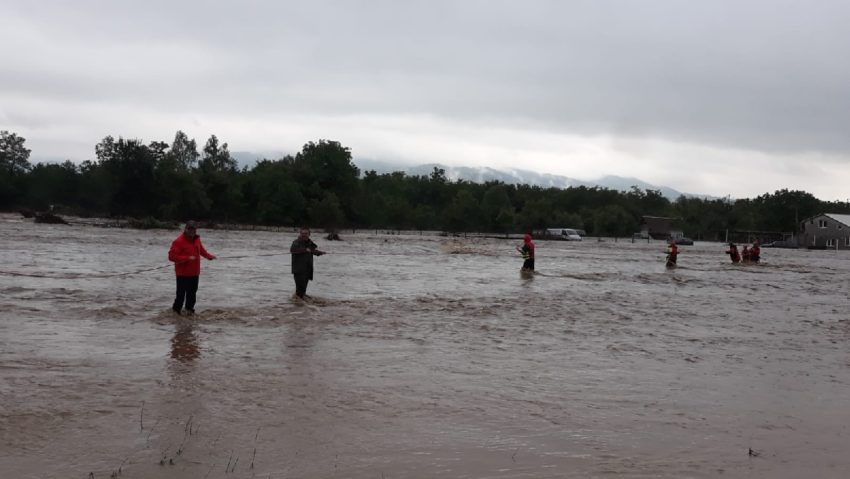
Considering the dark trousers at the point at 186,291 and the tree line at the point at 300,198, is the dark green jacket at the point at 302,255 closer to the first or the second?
the dark trousers at the point at 186,291

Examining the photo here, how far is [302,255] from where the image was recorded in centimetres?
1631

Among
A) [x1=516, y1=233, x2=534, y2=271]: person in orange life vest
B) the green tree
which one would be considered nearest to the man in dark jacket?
[x1=516, y1=233, x2=534, y2=271]: person in orange life vest

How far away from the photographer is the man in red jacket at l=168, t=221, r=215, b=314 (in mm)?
13234

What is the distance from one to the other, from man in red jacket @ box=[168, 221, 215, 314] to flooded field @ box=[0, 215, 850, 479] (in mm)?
561

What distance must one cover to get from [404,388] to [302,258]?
8332 mm

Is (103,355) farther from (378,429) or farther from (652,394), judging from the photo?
(652,394)

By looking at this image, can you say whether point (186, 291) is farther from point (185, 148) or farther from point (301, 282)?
point (185, 148)

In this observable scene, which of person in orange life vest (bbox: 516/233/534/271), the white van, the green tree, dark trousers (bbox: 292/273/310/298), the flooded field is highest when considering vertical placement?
the green tree

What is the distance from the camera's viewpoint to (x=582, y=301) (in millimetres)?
20203

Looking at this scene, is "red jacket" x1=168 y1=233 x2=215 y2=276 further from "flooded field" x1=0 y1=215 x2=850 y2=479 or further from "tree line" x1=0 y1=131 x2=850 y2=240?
"tree line" x1=0 y1=131 x2=850 y2=240

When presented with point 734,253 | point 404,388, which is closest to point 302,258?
point 404,388

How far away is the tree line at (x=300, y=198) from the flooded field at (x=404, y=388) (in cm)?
7848

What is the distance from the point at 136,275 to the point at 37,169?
10008 centimetres

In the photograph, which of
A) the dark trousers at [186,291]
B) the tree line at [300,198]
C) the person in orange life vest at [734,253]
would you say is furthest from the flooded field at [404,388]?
the tree line at [300,198]
